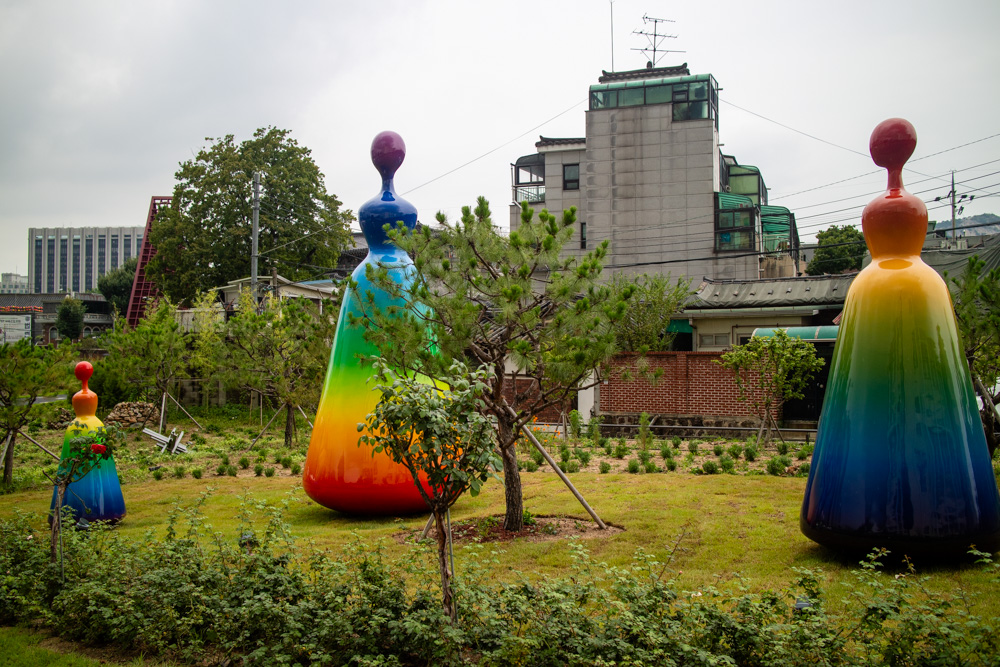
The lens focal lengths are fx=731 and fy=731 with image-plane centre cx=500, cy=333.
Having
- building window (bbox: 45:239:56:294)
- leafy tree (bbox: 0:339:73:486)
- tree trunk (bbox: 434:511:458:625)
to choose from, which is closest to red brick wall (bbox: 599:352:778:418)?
leafy tree (bbox: 0:339:73:486)

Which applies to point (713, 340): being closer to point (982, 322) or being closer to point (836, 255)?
point (982, 322)

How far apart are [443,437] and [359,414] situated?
4424 mm

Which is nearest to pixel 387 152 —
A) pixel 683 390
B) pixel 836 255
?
pixel 683 390

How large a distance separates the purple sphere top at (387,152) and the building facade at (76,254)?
98.5 metres

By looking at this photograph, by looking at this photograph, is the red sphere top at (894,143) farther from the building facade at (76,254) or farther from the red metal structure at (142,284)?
the building facade at (76,254)

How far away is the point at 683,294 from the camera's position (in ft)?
85.5

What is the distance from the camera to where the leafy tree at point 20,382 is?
12.2m

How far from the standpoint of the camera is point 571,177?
126 ft

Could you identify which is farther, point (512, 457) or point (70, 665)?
point (512, 457)

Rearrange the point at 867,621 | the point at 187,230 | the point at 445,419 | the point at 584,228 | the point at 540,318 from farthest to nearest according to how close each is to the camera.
→ the point at 584,228, the point at 187,230, the point at 540,318, the point at 445,419, the point at 867,621

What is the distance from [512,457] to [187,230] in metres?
Result: 28.0

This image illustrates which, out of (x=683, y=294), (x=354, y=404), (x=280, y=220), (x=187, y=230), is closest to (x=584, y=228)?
(x=683, y=294)

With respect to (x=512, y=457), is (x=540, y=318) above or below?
above

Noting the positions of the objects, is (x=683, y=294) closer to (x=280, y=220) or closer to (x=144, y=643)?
(x=280, y=220)
